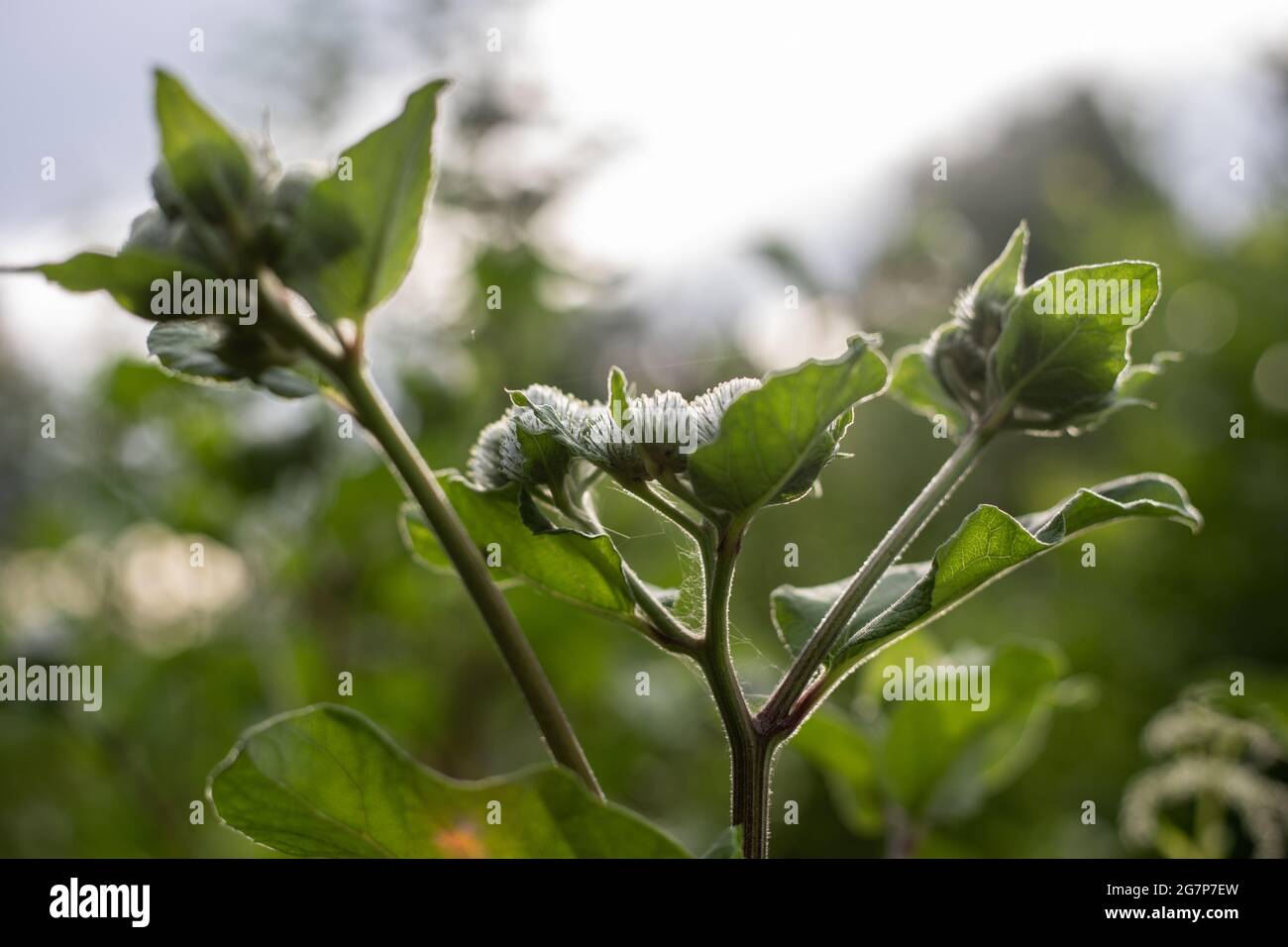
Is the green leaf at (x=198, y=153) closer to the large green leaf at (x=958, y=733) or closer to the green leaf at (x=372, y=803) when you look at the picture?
the green leaf at (x=372, y=803)

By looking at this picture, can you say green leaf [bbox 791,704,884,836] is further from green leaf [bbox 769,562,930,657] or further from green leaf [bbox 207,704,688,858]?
green leaf [bbox 207,704,688,858]

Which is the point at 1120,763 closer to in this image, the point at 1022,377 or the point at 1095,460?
the point at 1095,460

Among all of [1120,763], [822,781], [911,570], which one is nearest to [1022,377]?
[911,570]

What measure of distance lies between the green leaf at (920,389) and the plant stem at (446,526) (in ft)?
1.13

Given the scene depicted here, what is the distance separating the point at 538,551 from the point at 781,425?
0.20 m

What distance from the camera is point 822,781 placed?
3.73m

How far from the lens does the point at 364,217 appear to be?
631 millimetres

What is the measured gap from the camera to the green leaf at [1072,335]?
0.66 meters
